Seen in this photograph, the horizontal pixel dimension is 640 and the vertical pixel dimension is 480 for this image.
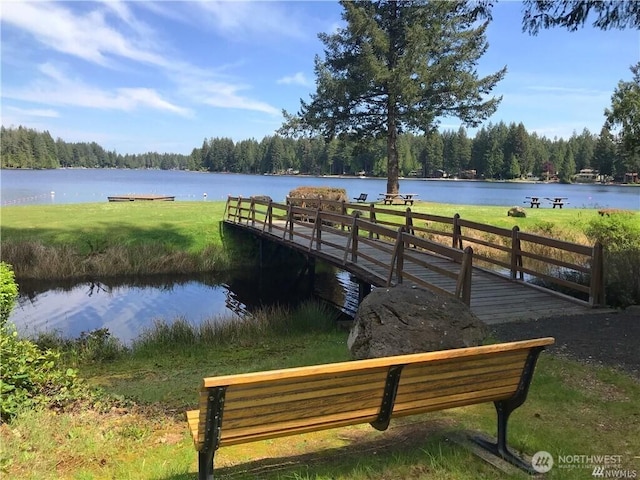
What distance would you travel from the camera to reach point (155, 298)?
16.1 meters

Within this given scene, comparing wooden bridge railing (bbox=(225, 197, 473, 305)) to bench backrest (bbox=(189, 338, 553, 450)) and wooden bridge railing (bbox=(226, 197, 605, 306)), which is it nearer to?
Answer: wooden bridge railing (bbox=(226, 197, 605, 306))

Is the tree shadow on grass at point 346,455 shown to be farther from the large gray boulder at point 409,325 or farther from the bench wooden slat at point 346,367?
the large gray boulder at point 409,325

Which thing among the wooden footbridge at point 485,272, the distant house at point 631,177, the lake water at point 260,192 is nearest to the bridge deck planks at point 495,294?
the wooden footbridge at point 485,272

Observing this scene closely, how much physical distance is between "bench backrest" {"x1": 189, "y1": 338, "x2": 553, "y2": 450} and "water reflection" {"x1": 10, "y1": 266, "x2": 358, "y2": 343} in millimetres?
9597

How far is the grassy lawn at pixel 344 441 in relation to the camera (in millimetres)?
3801

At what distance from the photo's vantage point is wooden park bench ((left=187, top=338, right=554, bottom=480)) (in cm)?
307

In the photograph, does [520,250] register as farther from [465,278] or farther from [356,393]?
[356,393]

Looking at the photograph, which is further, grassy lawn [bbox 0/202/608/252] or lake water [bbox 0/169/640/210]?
lake water [bbox 0/169/640/210]

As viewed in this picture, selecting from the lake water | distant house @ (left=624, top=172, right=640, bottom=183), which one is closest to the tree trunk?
the lake water

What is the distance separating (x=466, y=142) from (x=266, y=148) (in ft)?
207

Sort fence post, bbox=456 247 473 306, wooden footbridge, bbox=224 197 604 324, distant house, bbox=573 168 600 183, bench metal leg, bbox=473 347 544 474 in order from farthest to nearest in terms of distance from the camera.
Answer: distant house, bbox=573 168 600 183 < wooden footbridge, bbox=224 197 604 324 < fence post, bbox=456 247 473 306 < bench metal leg, bbox=473 347 544 474

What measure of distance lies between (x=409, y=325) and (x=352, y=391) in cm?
309

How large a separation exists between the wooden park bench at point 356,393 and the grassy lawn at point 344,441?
41cm

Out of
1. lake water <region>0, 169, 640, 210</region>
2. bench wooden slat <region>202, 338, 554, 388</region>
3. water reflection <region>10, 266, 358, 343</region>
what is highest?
bench wooden slat <region>202, 338, 554, 388</region>
